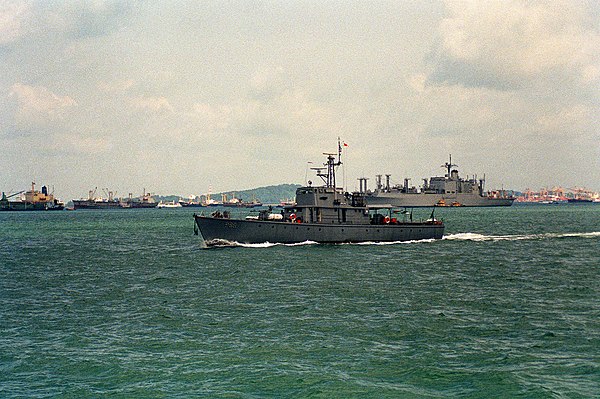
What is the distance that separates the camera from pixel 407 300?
3052 centimetres

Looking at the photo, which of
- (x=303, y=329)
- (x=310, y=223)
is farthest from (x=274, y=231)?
(x=303, y=329)

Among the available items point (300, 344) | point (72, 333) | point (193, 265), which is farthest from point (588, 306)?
point (193, 265)

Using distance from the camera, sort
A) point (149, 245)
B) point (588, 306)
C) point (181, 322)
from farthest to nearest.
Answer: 1. point (149, 245)
2. point (588, 306)
3. point (181, 322)

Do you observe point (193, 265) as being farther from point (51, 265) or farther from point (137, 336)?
point (137, 336)

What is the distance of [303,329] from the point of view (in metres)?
24.0

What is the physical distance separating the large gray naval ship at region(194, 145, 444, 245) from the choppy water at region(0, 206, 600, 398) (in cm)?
1112

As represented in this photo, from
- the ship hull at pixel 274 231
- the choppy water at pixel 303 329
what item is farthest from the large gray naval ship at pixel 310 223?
the choppy water at pixel 303 329

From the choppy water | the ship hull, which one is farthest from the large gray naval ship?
the choppy water

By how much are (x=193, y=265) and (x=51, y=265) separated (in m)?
13.7

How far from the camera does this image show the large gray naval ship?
5859 cm

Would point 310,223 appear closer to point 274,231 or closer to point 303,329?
point 274,231

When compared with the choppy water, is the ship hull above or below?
above

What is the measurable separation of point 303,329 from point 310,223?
115 feet

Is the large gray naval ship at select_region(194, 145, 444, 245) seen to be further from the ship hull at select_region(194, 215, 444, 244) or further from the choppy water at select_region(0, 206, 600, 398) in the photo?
the choppy water at select_region(0, 206, 600, 398)
